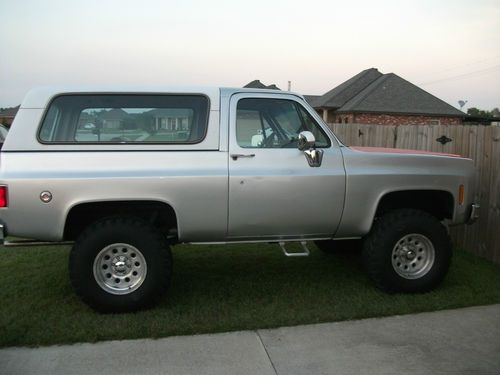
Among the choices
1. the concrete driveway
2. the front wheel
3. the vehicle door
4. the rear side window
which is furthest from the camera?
the front wheel

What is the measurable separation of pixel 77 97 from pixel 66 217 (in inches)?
42.8

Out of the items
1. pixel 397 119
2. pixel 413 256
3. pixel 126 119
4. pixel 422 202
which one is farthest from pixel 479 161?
pixel 397 119

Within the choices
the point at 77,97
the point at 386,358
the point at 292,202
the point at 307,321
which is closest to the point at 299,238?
the point at 292,202

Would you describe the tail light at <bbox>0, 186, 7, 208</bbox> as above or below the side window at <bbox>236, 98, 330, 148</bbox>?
below

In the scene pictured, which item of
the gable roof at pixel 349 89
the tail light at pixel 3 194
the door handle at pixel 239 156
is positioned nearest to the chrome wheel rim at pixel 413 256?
the door handle at pixel 239 156

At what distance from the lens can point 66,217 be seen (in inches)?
167

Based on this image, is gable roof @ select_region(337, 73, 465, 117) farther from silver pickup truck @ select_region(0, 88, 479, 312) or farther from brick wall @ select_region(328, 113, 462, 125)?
silver pickup truck @ select_region(0, 88, 479, 312)

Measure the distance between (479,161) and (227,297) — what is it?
385 centimetres

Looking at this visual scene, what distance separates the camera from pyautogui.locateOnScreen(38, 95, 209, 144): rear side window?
439 cm

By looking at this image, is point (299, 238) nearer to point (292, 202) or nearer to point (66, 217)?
point (292, 202)

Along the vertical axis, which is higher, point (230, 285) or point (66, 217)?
point (66, 217)

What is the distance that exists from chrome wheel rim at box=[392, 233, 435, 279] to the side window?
4.23ft

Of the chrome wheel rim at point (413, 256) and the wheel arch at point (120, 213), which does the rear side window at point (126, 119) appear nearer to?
the wheel arch at point (120, 213)

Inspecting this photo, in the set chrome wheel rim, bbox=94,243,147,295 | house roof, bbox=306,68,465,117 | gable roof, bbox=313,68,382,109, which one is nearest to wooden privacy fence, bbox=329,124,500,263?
chrome wheel rim, bbox=94,243,147,295
